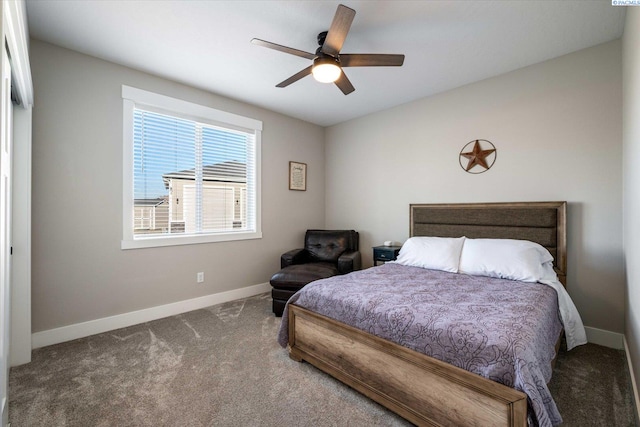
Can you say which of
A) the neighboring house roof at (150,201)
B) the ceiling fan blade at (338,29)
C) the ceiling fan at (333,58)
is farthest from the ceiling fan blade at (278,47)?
the neighboring house roof at (150,201)

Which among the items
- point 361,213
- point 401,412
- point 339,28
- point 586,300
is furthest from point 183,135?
point 586,300

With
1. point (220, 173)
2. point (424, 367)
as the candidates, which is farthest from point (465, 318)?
point (220, 173)

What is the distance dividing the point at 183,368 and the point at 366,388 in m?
1.42

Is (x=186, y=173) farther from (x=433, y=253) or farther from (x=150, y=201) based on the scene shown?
(x=433, y=253)

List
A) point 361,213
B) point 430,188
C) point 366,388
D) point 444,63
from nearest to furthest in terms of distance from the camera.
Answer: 1. point 366,388
2. point 444,63
3. point 430,188
4. point 361,213

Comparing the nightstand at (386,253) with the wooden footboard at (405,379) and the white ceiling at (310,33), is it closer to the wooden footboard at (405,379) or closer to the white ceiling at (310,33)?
the wooden footboard at (405,379)

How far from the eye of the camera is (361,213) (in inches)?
179

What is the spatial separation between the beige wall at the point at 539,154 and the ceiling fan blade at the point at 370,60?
1706 millimetres

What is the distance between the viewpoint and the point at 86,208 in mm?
2771

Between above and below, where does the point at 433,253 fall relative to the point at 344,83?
below

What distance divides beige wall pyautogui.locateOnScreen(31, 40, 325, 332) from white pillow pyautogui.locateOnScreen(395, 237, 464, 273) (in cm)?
246

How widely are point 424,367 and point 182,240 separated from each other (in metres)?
2.93

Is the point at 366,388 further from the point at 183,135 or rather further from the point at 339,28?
the point at 183,135

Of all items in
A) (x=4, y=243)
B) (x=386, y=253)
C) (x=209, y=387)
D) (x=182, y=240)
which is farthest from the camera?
(x=386, y=253)
